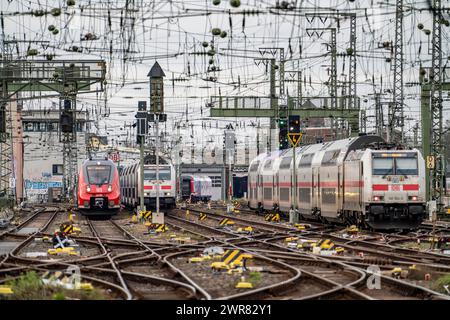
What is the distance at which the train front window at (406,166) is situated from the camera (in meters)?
33.8

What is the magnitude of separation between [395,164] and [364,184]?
4.39ft

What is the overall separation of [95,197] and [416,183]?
20.8 metres

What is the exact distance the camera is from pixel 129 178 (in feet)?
207

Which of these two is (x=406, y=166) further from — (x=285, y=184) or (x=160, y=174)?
(x=160, y=174)

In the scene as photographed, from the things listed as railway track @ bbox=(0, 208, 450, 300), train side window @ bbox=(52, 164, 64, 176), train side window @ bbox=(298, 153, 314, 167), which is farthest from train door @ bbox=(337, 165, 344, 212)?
train side window @ bbox=(52, 164, 64, 176)

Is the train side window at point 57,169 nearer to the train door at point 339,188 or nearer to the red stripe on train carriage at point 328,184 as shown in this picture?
the red stripe on train carriage at point 328,184

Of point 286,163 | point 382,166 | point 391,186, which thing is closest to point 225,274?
point 382,166

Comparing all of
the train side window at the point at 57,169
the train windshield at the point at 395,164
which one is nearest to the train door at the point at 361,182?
the train windshield at the point at 395,164

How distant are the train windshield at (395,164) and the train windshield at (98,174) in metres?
19.9

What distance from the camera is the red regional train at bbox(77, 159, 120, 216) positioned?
4947cm

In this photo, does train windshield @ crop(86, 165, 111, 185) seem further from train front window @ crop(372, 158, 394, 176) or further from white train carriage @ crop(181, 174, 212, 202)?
white train carriage @ crop(181, 174, 212, 202)

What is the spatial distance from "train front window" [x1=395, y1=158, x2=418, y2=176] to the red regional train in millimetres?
20074

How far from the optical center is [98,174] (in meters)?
49.8
